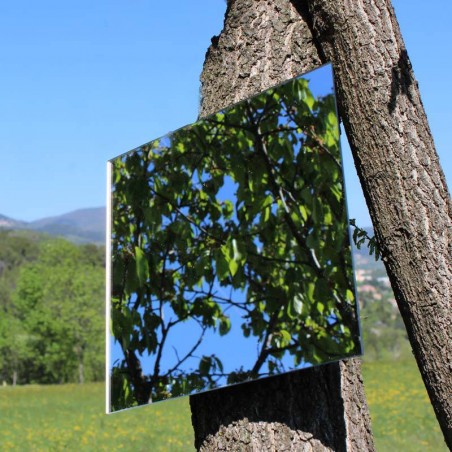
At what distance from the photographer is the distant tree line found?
127 ft

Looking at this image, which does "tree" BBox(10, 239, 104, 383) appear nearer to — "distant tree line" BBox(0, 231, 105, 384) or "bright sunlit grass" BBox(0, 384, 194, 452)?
"distant tree line" BBox(0, 231, 105, 384)

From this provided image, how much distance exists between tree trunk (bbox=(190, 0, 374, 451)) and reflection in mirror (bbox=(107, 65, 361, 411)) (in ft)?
0.56

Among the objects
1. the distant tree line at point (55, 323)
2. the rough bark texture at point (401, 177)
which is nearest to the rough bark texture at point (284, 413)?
the rough bark texture at point (401, 177)

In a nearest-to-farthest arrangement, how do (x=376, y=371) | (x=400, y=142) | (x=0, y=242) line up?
1. (x=400, y=142)
2. (x=376, y=371)
3. (x=0, y=242)

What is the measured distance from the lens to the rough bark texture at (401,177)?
3.30 m

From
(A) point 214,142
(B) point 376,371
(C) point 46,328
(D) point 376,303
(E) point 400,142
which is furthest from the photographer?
(D) point 376,303

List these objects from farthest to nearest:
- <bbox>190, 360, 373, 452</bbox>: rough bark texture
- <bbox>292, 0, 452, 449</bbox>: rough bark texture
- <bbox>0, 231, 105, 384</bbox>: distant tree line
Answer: <bbox>0, 231, 105, 384</bbox>: distant tree line → <bbox>190, 360, 373, 452</bbox>: rough bark texture → <bbox>292, 0, 452, 449</bbox>: rough bark texture

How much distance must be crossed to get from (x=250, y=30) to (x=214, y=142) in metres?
0.68

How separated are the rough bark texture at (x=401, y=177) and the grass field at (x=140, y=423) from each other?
7.43m

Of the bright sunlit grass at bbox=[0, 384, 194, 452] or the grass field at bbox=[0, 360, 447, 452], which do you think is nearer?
the grass field at bbox=[0, 360, 447, 452]

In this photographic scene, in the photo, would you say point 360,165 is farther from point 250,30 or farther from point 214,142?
point 250,30

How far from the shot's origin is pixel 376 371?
19828 millimetres

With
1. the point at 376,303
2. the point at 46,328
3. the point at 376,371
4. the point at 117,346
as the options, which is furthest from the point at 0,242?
the point at 117,346

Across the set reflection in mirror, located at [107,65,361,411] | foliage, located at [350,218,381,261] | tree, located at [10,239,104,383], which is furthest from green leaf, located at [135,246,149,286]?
tree, located at [10,239,104,383]
